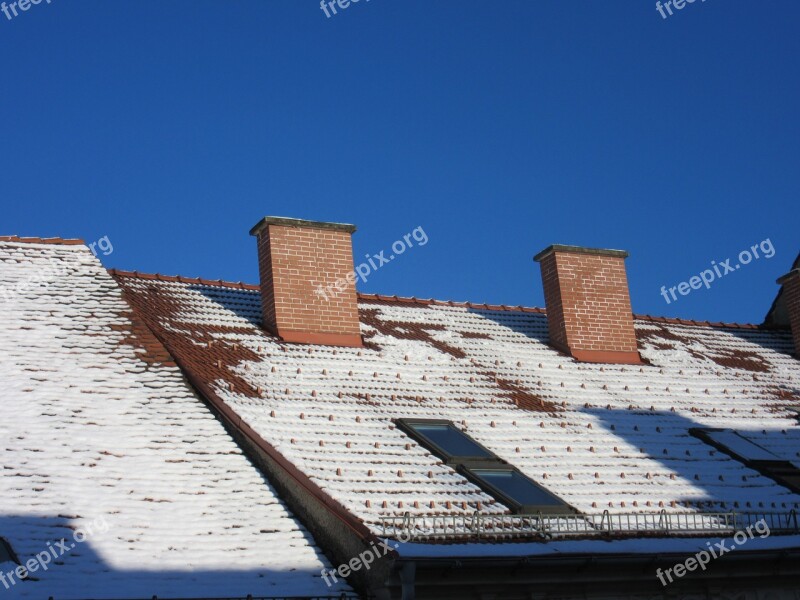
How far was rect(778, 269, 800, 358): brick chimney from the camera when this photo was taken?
59.8ft

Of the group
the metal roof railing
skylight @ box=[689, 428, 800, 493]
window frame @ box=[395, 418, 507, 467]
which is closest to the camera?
the metal roof railing

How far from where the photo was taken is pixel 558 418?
12.9 metres

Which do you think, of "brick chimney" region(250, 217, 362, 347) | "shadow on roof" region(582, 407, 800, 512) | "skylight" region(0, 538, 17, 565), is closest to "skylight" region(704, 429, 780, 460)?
"shadow on roof" region(582, 407, 800, 512)

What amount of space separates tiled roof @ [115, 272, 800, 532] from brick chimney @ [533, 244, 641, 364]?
0.35 meters

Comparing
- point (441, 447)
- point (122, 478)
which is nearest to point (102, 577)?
point (122, 478)

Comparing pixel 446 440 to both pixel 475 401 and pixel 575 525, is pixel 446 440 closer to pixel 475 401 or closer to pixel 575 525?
pixel 475 401

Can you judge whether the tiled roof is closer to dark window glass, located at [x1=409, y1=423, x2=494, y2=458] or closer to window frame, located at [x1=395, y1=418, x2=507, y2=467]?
window frame, located at [x1=395, y1=418, x2=507, y2=467]

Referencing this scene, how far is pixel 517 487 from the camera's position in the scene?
1058 centimetres

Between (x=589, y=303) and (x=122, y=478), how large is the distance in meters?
8.75

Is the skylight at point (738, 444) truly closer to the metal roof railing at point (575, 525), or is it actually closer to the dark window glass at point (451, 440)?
the metal roof railing at point (575, 525)

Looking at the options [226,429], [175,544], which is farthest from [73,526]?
[226,429]

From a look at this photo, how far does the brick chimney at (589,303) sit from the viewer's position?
15766 millimetres

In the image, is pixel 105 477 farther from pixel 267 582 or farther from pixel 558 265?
pixel 558 265

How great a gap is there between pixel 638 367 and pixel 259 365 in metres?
5.99
